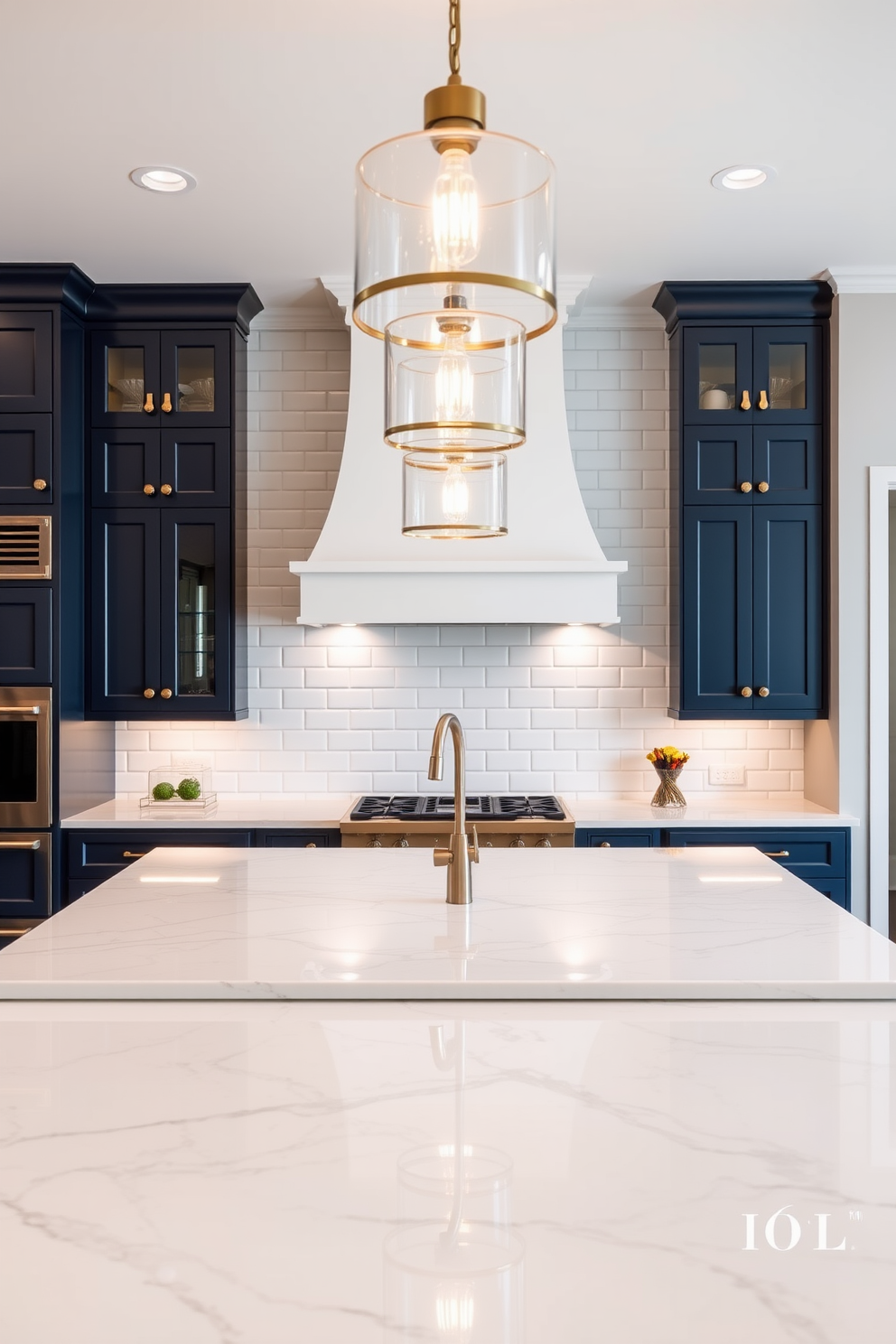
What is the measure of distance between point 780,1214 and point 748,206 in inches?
121

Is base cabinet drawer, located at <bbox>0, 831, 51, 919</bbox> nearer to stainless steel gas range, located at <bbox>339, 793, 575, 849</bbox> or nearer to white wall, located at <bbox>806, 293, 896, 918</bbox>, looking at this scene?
stainless steel gas range, located at <bbox>339, 793, 575, 849</bbox>

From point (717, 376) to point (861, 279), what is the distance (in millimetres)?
598

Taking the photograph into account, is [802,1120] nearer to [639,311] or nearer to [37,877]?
[37,877]

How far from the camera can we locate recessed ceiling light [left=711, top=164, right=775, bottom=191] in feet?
9.78

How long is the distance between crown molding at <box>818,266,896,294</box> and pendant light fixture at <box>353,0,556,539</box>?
275 cm

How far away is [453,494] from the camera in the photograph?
1854mm

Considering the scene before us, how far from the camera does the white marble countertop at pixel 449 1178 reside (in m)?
0.82

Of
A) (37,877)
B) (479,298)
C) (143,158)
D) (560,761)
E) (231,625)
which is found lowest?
(37,877)

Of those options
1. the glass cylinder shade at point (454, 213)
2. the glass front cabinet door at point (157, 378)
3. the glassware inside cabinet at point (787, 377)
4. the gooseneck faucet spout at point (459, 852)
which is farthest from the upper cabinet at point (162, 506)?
the glass cylinder shade at point (454, 213)

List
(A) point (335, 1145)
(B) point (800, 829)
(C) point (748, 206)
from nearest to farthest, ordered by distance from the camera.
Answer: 1. (A) point (335, 1145)
2. (C) point (748, 206)
3. (B) point (800, 829)

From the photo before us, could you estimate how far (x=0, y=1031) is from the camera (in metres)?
1.47

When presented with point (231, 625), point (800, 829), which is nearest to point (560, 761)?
point (800, 829)

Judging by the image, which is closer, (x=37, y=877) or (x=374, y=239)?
(x=374, y=239)

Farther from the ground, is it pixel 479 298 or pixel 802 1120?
pixel 479 298
